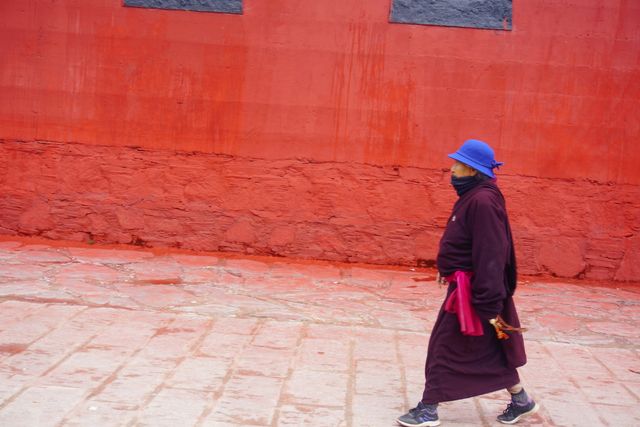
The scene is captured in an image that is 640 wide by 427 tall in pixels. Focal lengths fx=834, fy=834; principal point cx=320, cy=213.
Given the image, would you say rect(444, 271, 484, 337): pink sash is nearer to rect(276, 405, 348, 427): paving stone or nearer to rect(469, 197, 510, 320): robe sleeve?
rect(469, 197, 510, 320): robe sleeve

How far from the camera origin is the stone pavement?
4.86 m

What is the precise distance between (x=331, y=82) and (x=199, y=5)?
5.31 ft

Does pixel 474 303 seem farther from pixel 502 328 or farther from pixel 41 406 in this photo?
pixel 41 406

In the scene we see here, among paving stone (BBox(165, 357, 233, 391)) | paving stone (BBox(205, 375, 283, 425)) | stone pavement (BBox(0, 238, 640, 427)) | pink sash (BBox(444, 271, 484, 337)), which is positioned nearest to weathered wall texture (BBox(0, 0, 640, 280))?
stone pavement (BBox(0, 238, 640, 427))

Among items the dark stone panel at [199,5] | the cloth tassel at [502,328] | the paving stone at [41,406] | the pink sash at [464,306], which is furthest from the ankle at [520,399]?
the dark stone panel at [199,5]

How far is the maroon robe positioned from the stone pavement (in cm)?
34

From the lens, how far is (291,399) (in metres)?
5.03

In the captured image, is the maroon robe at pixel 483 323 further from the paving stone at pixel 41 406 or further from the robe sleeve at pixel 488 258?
the paving stone at pixel 41 406

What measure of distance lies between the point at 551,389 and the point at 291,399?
5.78 feet

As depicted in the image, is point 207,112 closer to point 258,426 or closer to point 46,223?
point 46,223

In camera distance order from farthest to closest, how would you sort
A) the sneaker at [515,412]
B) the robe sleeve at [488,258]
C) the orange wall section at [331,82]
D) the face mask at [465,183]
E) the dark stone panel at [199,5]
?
the dark stone panel at [199,5] < the orange wall section at [331,82] < the sneaker at [515,412] < the face mask at [465,183] < the robe sleeve at [488,258]

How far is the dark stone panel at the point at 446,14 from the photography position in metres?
8.74

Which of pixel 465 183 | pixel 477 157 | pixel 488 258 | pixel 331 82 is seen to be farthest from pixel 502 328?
pixel 331 82

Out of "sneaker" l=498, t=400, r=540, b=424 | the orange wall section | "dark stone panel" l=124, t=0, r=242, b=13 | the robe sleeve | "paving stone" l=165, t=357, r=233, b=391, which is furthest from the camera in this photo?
"dark stone panel" l=124, t=0, r=242, b=13
